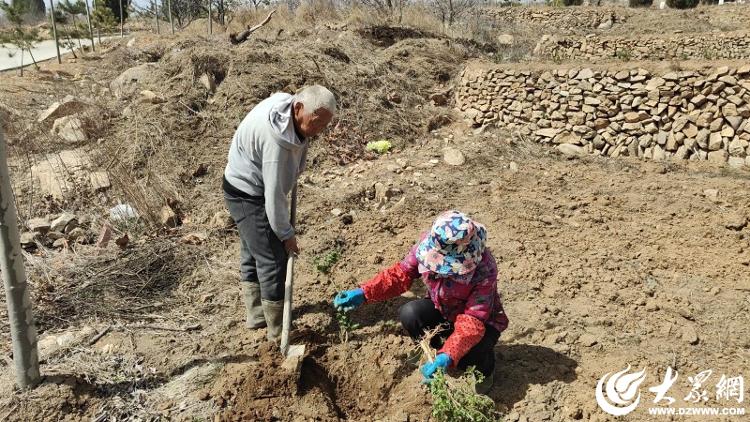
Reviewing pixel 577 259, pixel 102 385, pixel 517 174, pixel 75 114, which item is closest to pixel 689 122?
→ pixel 517 174

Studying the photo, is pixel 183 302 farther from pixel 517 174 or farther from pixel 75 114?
pixel 75 114

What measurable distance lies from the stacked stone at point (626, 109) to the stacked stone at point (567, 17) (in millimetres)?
10175

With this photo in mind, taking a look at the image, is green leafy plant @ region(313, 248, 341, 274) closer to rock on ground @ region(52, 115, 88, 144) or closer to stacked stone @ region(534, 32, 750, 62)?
rock on ground @ region(52, 115, 88, 144)

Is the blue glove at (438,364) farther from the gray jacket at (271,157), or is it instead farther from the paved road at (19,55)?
the paved road at (19,55)

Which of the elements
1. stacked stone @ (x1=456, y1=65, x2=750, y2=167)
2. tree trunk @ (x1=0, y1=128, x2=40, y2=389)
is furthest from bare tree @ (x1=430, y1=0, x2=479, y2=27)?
tree trunk @ (x1=0, y1=128, x2=40, y2=389)

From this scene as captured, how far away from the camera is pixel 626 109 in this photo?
648 centimetres

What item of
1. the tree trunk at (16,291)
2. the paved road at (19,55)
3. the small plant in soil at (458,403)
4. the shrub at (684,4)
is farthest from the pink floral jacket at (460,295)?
the shrub at (684,4)

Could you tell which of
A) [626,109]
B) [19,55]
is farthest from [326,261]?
[19,55]

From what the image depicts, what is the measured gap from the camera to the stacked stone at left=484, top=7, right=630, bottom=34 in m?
16.4

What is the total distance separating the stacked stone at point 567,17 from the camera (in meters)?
16.4

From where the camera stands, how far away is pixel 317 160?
6133 millimetres

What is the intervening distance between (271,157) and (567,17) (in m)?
16.8

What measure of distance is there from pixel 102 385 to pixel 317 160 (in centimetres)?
388

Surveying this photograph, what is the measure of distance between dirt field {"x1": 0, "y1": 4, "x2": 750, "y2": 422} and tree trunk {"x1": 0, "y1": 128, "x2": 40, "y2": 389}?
5.5 inches
